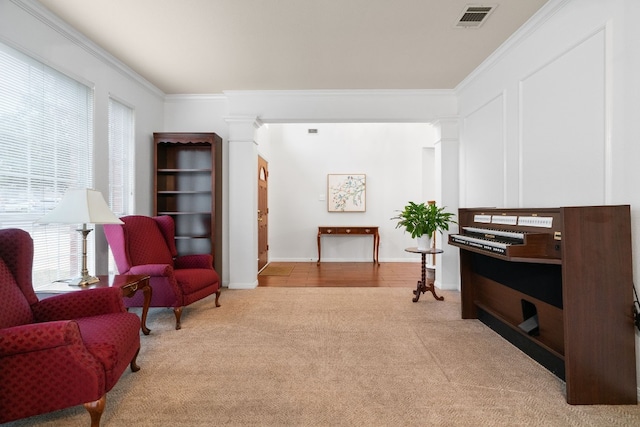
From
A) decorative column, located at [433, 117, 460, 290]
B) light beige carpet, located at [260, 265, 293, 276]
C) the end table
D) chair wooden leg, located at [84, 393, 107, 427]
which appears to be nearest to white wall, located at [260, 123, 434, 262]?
light beige carpet, located at [260, 265, 293, 276]

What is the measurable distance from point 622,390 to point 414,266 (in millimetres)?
4336

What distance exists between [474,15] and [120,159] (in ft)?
12.9

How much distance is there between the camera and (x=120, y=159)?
376cm

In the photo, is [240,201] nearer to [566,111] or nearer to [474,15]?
[474,15]

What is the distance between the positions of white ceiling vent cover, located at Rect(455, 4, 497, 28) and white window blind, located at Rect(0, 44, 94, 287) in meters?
3.55

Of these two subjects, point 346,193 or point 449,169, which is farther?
point 346,193

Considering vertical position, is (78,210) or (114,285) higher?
(78,210)

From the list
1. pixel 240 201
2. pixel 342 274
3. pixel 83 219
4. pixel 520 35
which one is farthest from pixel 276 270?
pixel 520 35

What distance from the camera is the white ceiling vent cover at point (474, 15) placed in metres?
2.60

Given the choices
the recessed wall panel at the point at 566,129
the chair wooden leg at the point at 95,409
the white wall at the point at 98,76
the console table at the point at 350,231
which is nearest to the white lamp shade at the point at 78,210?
the white wall at the point at 98,76

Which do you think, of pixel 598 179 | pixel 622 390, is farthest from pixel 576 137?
pixel 622 390

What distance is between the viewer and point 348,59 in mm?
3473

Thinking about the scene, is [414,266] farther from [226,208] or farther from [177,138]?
[177,138]

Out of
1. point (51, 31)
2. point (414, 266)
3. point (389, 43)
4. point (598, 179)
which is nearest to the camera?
point (598, 179)
